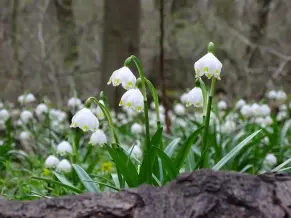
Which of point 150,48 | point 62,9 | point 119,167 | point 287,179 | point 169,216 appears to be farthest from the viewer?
point 150,48

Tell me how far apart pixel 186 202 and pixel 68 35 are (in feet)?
31.9

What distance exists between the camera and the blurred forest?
10891mm

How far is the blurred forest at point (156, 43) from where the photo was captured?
10.9 meters

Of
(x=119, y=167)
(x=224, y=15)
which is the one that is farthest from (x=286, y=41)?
(x=119, y=167)

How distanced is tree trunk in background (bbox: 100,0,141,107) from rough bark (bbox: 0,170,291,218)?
5.24 meters

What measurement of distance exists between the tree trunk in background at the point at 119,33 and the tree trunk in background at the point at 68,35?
13.2 feet

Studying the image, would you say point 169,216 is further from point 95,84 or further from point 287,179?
point 95,84

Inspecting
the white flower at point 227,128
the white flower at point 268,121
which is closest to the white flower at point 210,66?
the white flower at point 227,128

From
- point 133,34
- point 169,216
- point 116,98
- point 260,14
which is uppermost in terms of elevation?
point 260,14

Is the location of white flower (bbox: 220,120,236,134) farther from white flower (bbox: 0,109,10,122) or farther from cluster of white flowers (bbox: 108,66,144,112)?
cluster of white flowers (bbox: 108,66,144,112)

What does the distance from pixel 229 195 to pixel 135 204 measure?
30 cm

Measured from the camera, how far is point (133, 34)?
6.90 meters

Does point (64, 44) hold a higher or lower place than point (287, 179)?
higher

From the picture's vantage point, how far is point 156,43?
11938 millimetres
